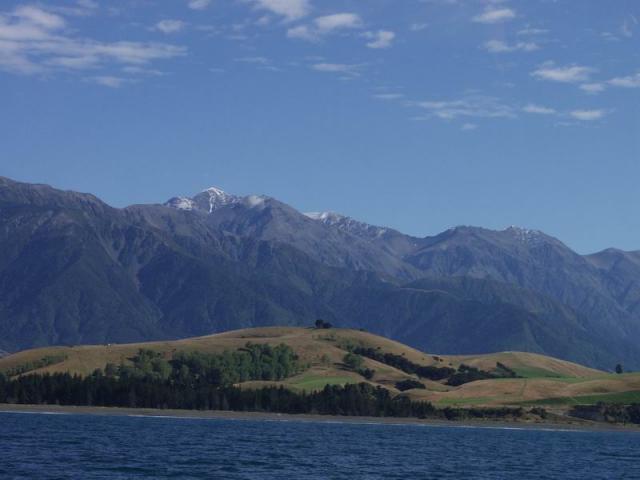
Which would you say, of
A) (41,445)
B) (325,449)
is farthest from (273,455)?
(41,445)

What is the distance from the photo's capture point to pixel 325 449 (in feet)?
574

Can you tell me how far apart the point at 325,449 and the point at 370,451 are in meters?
6.86

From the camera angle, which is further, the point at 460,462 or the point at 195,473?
the point at 460,462

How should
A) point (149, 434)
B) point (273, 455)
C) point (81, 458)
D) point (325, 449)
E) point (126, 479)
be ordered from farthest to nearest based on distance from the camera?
point (149, 434), point (325, 449), point (273, 455), point (81, 458), point (126, 479)

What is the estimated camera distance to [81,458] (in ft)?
445

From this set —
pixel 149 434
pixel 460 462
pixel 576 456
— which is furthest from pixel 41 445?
pixel 576 456

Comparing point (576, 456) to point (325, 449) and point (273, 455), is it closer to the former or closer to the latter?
point (325, 449)

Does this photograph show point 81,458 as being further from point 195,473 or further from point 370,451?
point 370,451

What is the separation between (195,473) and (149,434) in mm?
67418

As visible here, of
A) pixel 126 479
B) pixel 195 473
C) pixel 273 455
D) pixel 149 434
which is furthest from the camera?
pixel 149 434

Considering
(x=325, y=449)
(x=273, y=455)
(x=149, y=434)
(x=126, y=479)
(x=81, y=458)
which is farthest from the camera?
(x=149, y=434)

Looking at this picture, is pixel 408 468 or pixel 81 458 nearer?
pixel 81 458

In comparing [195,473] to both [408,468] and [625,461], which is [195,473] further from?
[625,461]

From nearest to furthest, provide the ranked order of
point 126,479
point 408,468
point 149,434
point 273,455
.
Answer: point 126,479 < point 408,468 < point 273,455 < point 149,434
